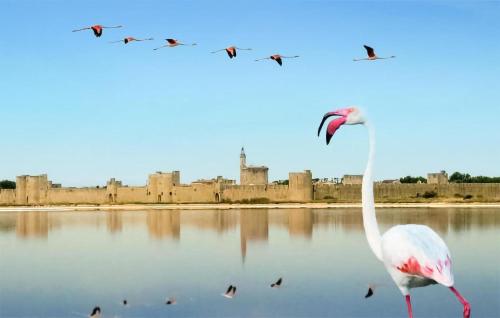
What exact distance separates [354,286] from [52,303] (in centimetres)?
402

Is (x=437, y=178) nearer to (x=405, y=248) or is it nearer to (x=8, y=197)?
(x=8, y=197)

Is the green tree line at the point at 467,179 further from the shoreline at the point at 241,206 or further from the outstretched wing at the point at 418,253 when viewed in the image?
the outstretched wing at the point at 418,253

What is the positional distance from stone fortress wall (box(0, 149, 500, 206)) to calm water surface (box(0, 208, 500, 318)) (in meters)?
27.6

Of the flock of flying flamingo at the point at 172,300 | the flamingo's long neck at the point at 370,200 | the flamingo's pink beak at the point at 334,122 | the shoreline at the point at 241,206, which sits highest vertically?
the flamingo's pink beak at the point at 334,122

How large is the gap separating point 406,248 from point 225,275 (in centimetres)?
710

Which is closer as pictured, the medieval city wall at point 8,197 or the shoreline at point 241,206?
the shoreline at point 241,206

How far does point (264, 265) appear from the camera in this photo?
520 inches

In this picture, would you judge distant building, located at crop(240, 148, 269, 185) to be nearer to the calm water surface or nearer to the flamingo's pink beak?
the calm water surface

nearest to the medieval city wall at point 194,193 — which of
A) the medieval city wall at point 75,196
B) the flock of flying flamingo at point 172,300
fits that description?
the medieval city wall at point 75,196

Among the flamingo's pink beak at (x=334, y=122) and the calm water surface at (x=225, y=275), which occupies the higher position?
the flamingo's pink beak at (x=334, y=122)

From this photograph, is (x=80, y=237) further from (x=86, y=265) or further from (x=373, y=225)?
(x=373, y=225)

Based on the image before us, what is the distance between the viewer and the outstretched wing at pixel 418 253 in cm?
500

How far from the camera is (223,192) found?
49469 millimetres

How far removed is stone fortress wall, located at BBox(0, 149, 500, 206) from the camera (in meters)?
48.9
